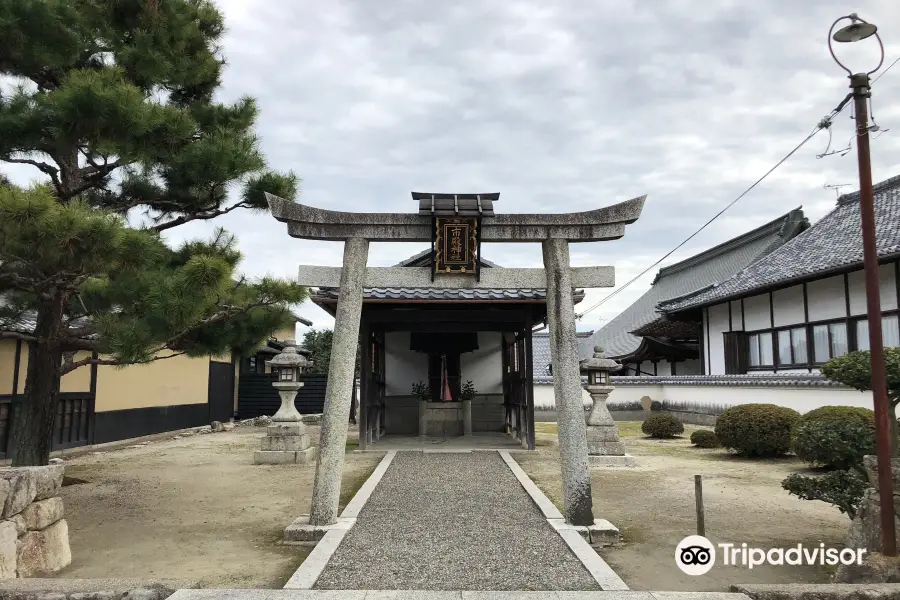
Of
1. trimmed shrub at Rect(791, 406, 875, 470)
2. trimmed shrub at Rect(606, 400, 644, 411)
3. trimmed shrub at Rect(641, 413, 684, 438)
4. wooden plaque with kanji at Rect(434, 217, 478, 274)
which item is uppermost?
wooden plaque with kanji at Rect(434, 217, 478, 274)

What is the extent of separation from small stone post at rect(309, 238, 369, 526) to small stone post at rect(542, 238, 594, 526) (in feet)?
A: 7.44

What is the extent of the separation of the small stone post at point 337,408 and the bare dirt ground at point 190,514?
0.62 m

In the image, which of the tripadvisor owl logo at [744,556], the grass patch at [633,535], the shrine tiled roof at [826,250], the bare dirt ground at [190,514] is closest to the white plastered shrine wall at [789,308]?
the shrine tiled roof at [826,250]

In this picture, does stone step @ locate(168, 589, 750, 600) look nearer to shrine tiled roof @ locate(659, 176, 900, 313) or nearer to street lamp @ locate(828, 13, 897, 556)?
street lamp @ locate(828, 13, 897, 556)

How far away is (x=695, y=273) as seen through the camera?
1227 inches

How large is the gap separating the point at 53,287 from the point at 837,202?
2055 centimetres

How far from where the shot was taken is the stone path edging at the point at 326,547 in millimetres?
4686

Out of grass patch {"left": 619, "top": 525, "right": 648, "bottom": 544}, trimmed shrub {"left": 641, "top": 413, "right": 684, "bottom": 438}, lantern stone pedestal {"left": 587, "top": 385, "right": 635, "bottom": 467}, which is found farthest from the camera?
trimmed shrub {"left": 641, "top": 413, "right": 684, "bottom": 438}

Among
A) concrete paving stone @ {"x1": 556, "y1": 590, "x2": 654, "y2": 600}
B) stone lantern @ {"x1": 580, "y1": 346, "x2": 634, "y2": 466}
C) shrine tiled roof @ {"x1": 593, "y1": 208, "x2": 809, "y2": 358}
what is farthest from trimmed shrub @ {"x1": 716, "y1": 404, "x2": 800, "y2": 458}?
shrine tiled roof @ {"x1": 593, "y1": 208, "x2": 809, "y2": 358}

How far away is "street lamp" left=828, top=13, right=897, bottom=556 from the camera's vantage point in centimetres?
452

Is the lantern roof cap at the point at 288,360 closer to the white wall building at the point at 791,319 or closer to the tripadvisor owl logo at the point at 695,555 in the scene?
the tripadvisor owl logo at the point at 695,555

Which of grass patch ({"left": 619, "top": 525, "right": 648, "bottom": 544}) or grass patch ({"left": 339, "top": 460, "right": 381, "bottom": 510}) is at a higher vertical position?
grass patch ({"left": 619, "top": 525, "right": 648, "bottom": 544})

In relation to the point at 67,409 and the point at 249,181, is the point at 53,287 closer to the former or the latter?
A: the point at 249,181

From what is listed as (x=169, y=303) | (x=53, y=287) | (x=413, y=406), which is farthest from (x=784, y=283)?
(x=53, y=287)
